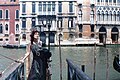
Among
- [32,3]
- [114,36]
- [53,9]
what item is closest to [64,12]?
[53,9]

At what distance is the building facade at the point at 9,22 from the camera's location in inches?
1003

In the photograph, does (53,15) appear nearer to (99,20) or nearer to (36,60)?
(99,20)

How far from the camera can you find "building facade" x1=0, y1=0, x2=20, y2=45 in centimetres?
2547

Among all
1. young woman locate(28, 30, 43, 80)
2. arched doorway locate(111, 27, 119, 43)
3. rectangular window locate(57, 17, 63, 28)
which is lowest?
young woman locate(28, 30, 43, 80)

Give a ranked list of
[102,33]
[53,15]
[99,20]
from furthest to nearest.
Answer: [102,33], [99,20], [53,15]

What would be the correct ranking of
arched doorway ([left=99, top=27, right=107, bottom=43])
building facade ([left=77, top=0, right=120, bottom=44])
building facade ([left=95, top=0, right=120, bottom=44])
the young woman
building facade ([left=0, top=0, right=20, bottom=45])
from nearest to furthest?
the young woman
building facade ([left=0, top=0, right=20, bottom=45])
building facade ([left=77, top=0, right=120, bottom=44])
building facade ([left=95, top=0, right=120, bottom=44])
arched doorway ([left=99, top=27, right=107, bottom=43])

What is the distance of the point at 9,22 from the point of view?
25.8 metres

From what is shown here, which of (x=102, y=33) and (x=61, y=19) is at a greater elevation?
(x=61, y=19)

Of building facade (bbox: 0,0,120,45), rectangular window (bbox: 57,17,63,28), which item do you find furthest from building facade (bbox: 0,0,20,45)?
rectangular window (bbox: 57,17,63,28)

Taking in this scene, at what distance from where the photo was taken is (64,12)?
1014 inches

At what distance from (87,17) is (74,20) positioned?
1.04 meters

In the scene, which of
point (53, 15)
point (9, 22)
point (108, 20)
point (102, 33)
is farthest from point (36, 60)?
point (108, 20)

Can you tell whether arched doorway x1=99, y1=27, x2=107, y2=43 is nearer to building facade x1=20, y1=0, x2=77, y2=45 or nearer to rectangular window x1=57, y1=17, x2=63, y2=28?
building facade x1=20, y1=0, x2=77, y2=45

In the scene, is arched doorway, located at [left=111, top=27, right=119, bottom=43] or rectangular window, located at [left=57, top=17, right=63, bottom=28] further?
arched doorway, located at [left=111, top=27, right=119, bottom=43]
